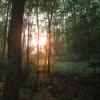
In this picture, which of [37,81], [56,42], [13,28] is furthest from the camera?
[56,42]

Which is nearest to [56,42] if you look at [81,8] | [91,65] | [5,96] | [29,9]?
[81,8]

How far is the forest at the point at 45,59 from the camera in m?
7.15

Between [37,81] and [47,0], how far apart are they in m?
8.97

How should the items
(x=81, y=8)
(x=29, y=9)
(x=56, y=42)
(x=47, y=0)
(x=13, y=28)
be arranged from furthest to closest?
(x=56, y=42), (x=81, y=8), (x=29, y=9), (x=47, y=0), (x=13, y=28)

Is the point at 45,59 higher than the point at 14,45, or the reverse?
the point at 14,45

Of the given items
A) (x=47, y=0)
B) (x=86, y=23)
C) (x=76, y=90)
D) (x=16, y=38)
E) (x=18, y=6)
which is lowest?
(x=76, y=90)

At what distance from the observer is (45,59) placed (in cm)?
2856

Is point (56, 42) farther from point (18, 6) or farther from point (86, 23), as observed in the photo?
point (18, 6)

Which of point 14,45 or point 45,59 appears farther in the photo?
point 45,59

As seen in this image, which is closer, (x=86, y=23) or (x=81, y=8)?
(x=86, y=23)

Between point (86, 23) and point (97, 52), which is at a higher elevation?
point (86, 23)

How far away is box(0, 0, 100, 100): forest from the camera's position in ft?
23.5

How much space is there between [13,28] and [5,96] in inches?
84.9

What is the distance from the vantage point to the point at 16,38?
711cm
